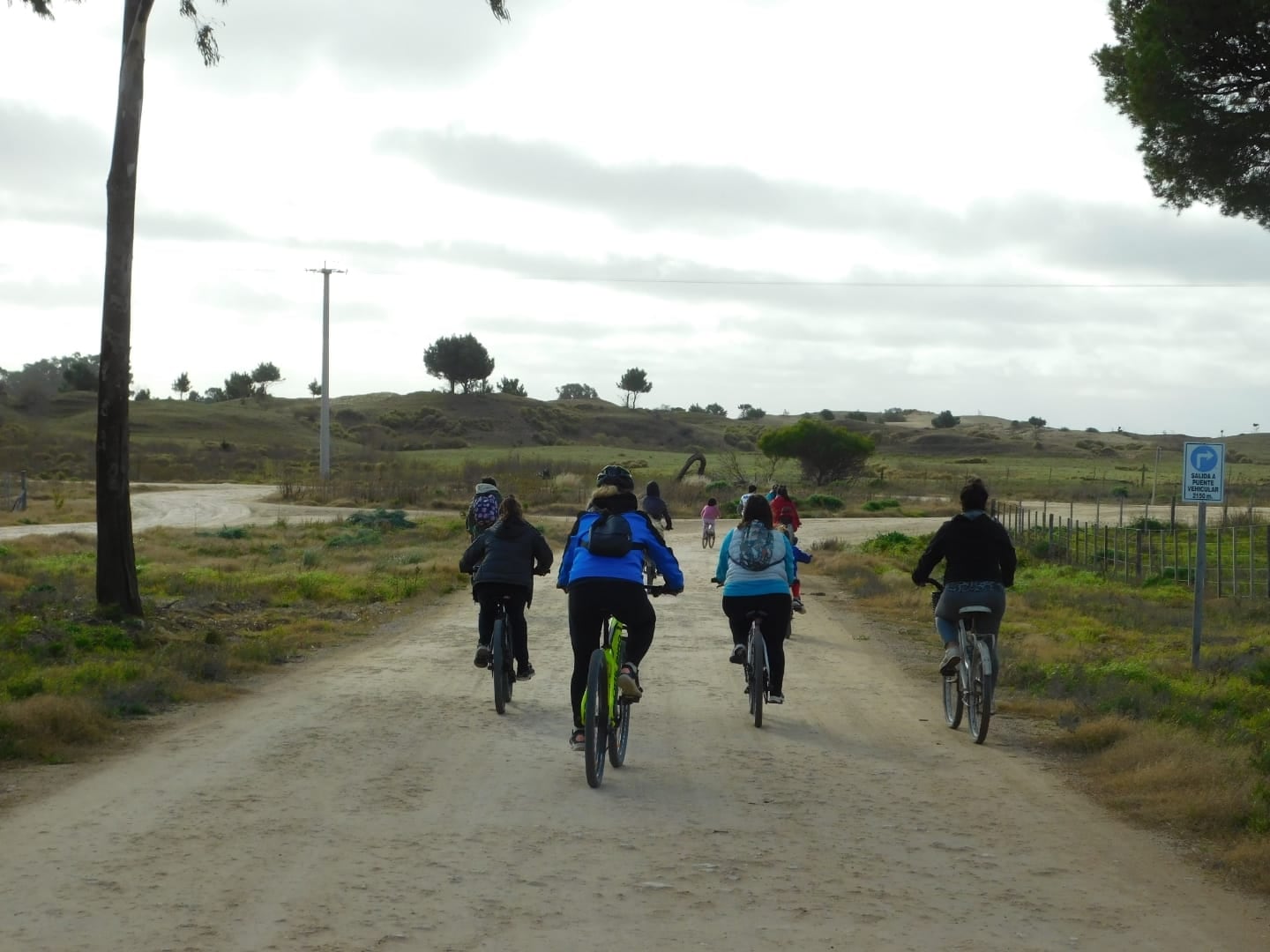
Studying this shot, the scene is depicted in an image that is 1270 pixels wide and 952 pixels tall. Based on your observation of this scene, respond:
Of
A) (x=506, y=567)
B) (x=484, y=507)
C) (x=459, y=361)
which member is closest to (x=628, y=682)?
(x=506, y=567)

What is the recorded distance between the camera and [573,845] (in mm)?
6816

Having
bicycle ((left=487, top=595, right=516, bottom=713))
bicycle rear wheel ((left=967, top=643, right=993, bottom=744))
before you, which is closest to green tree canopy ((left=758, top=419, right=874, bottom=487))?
bicycle ((left=487, top=595, right=516, bottom=713))

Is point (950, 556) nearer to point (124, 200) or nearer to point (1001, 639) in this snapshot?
point (1001, 639)

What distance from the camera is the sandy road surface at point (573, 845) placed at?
18.2ft

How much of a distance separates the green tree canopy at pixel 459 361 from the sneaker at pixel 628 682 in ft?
463

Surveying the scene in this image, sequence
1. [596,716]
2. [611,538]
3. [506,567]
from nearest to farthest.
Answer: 1. [596,716]
2. [611,538]
3. [506,567]

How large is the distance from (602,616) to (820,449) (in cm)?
6958

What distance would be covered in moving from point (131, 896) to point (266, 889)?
0.56 m

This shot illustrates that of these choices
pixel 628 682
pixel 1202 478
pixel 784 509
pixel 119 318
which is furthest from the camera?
pixel 784 509

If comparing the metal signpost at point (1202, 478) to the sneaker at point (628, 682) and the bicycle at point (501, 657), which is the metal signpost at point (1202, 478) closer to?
the bicycle at point (501, 657)

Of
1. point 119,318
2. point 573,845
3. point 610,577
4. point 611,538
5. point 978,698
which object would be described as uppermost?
point 119,318

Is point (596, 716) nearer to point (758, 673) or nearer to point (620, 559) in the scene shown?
point (620, 559)

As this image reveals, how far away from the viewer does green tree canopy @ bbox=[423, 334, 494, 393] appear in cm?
14800

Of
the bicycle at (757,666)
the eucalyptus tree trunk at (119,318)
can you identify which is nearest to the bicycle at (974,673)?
the bicycle at (757,666)
